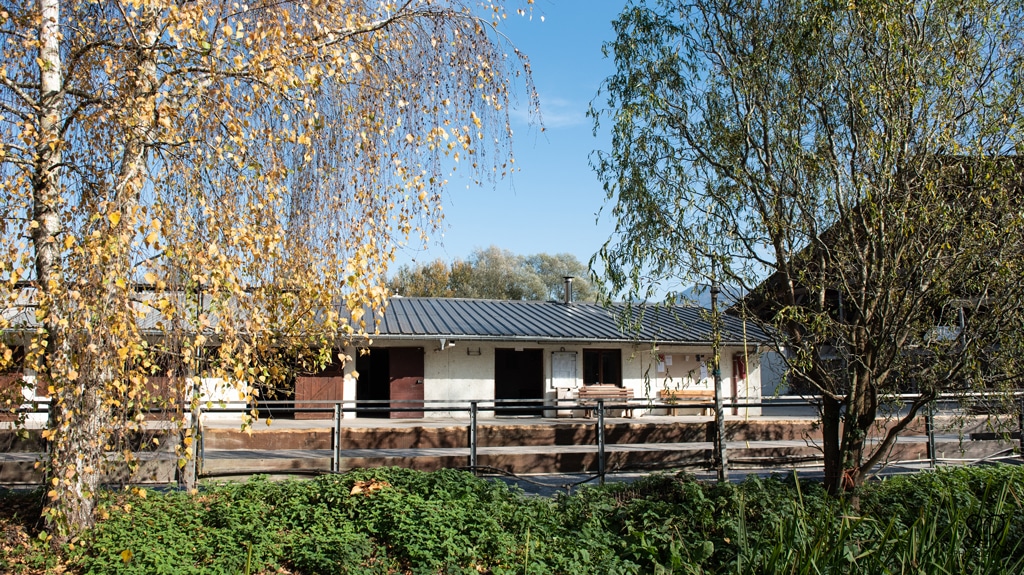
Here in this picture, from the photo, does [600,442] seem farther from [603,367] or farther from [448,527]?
[603,367]

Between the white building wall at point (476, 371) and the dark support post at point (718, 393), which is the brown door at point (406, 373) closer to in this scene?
the white building wall at point (476, 371)

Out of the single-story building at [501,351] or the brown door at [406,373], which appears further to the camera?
the brown door at [406,373]

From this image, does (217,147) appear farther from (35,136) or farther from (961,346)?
(961,346)

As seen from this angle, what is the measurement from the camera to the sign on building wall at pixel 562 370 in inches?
826

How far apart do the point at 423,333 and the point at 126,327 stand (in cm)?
1445

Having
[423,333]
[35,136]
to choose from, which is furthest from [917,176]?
[423,333]

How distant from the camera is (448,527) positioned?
582 cm

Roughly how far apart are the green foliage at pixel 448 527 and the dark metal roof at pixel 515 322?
34.7ft

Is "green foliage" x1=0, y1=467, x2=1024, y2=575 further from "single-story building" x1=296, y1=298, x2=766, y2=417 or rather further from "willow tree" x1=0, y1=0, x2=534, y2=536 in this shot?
"single-story building" x1=296, y1=298, x2=766, y2=417

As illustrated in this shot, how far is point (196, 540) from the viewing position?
571cm

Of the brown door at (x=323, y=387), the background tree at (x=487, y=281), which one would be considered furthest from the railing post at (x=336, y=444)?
the background tree at (x=487, y=281)

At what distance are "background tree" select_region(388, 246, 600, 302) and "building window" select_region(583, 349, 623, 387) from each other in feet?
72.7

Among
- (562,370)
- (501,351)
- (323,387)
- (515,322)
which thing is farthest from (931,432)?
(501,351)

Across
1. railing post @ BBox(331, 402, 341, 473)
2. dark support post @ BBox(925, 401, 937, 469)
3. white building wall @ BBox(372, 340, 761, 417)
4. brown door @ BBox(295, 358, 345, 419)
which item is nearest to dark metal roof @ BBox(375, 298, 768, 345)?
white building wall @ BBox(372, 340, 761, 417)
